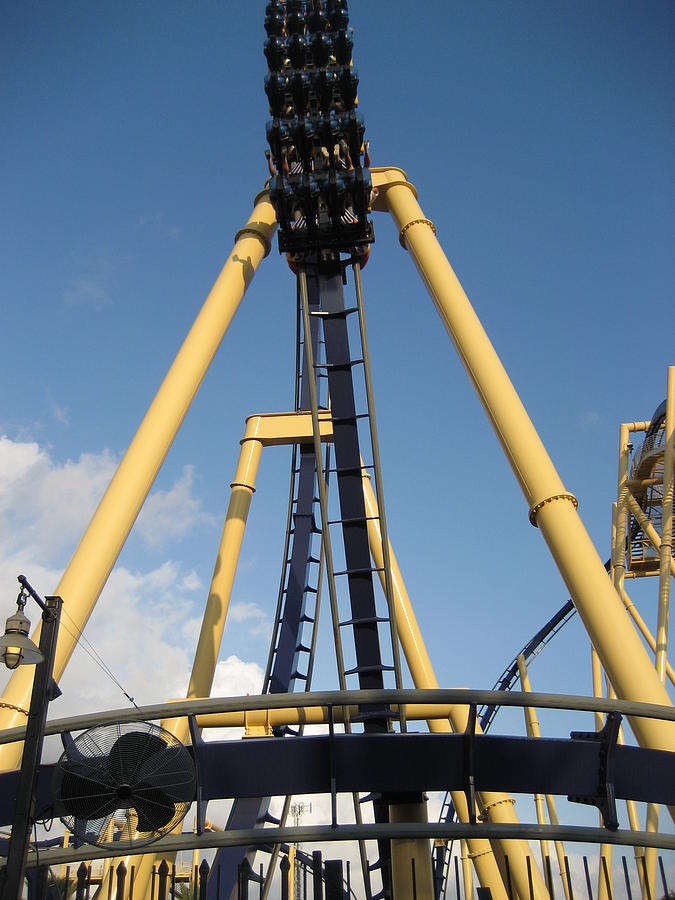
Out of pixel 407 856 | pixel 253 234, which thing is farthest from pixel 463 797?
pixel 253 234

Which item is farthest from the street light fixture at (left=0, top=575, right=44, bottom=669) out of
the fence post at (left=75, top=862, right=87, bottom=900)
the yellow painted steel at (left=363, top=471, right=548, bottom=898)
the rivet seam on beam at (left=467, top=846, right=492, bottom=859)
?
the rivet seam on beam at (left=467, top=846, right=492, bottom=859)

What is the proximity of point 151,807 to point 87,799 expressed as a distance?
485mm

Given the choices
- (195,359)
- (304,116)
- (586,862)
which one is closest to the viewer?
(586,862)

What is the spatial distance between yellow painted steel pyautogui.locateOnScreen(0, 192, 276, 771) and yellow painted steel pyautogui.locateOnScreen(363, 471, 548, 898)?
2.91 m

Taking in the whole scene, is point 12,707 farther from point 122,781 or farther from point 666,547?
point 666,547

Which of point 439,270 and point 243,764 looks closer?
point 243,764

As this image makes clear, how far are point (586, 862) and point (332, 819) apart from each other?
6.41 feet

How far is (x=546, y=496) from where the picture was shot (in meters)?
9.07

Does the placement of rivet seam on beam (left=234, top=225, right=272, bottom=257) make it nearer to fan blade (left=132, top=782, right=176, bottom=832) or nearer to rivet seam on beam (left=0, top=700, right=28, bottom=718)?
rivet seam on beam (left=0, top=700, right=28, bottom=718)

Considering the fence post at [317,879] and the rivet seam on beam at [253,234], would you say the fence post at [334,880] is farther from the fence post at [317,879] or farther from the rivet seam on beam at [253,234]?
the rivet seam on beam at [253,234]

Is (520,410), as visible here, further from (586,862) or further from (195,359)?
(586,862)

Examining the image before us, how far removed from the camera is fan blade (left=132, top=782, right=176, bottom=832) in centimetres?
617

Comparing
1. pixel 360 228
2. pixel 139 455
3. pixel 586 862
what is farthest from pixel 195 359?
pixel 586 862

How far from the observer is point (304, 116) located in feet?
39.1
